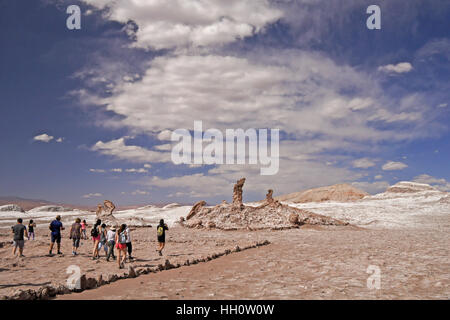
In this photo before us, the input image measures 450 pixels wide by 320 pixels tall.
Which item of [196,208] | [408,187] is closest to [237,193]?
[196,208]

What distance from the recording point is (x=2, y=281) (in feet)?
38.4

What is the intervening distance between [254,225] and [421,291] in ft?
77.0

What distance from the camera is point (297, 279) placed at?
994 centimetres

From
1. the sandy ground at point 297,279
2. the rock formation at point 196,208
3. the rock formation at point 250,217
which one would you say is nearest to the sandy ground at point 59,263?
the sandy ground at point 297,279

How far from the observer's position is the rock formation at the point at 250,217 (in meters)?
31.8

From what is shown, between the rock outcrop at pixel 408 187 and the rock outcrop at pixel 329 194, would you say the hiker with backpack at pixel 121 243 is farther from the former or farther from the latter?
the rock outcrop at pixel 329 194

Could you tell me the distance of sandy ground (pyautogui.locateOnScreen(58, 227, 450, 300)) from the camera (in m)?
8.20

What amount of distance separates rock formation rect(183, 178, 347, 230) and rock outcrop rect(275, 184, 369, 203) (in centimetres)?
6905

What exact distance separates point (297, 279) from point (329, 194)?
101m

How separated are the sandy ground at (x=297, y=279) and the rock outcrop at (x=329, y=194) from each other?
89199mm

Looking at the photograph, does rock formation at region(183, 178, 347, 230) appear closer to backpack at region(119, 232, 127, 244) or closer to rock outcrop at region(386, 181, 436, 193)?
backpack at region(119, 232, 127, 244)
